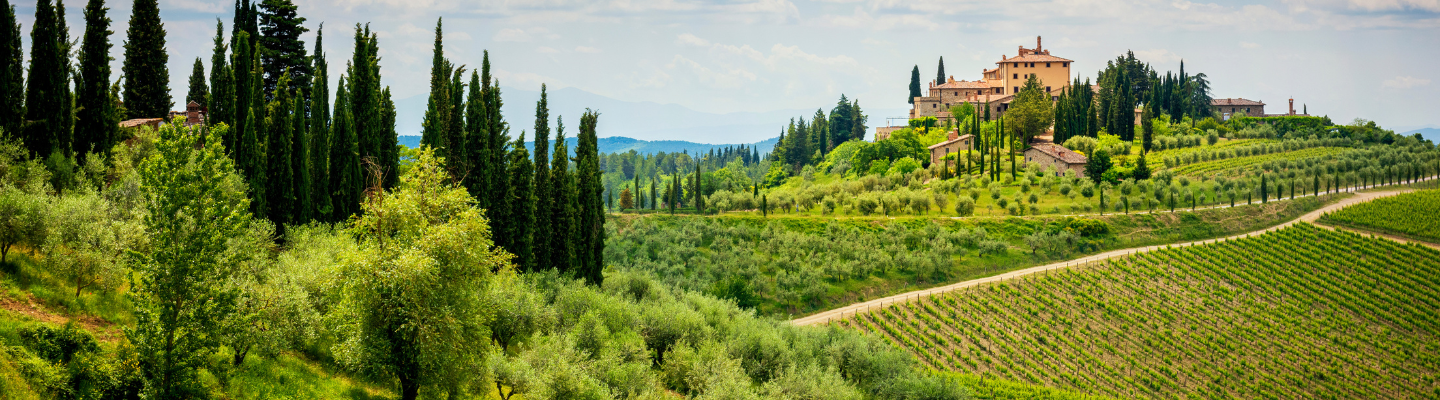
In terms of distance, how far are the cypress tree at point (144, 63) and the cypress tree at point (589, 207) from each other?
1860 cm

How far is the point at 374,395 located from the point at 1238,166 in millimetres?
86801

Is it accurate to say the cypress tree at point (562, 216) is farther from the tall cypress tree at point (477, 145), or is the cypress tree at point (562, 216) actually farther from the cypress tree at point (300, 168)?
the cypress tree at point (300, 168)

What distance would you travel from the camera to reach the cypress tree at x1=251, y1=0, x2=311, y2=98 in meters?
39.2

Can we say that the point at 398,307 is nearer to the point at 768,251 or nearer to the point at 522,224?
the point at 522,224

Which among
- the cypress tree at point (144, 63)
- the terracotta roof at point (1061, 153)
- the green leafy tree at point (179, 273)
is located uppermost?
the cypress tree at point (144, 63)

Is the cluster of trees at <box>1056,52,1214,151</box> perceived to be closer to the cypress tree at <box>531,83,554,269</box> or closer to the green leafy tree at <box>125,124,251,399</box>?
the cypress tree at <box>531,83,554,269</box>

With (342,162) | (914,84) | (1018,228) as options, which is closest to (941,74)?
(914,84)

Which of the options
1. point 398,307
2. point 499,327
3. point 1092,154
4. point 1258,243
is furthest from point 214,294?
point 1092,154

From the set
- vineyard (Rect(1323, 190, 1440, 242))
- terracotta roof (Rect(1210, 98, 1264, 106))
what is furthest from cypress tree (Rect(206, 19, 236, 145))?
terracotta roof (Rect(1210, 98, 1264, 106))

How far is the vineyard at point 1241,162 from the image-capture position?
275 ft

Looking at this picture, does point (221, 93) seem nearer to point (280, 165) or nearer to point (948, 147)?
point (280, 165)

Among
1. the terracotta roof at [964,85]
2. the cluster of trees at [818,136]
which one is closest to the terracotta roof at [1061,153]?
the terracotta roof at [964,85]

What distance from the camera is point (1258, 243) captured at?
66125 mm

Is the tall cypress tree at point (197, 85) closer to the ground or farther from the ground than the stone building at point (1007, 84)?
closer to the ground
